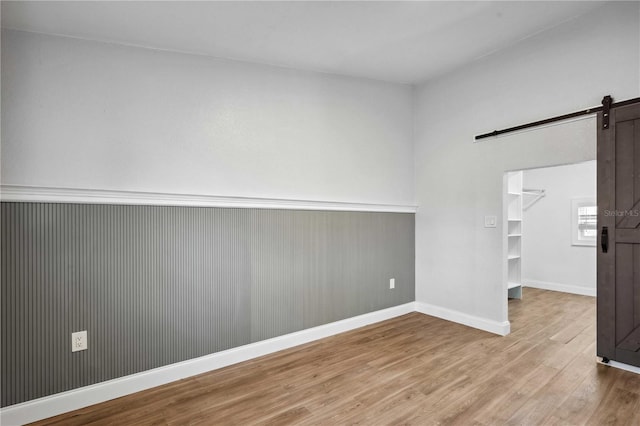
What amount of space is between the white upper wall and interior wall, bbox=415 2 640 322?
0.75 meters

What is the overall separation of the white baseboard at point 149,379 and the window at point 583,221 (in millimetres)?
4273

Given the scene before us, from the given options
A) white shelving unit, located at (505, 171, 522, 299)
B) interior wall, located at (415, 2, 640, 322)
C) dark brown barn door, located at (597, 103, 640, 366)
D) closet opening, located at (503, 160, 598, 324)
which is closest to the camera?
dark brown barn door, located at (597, 103, 640, 366)

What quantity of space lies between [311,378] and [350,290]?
1.24 meters

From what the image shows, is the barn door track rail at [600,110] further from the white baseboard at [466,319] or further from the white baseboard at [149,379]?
the white baseboard at [149,379]

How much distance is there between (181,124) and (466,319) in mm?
3557

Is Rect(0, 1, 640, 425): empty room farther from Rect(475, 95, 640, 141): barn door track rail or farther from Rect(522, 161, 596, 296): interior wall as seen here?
Rect(522, 161, 596, 296): interior wall

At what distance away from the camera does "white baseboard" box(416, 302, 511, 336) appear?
3.38 meters

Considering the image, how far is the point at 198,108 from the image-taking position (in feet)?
→ 9.08

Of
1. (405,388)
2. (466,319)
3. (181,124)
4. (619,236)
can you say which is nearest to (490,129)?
(619,236)

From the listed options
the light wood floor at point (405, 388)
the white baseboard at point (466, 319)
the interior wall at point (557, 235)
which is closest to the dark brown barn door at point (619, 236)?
the light wood floor at point (405, 388)

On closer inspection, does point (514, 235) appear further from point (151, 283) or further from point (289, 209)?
point (151, 283)

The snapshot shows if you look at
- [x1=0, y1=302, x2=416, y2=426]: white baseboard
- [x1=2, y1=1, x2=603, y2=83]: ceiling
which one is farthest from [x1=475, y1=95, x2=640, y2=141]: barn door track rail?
[x1=0, y1=302, x2=416, y2=426]: white baseboard

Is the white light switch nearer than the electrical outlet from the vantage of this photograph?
No

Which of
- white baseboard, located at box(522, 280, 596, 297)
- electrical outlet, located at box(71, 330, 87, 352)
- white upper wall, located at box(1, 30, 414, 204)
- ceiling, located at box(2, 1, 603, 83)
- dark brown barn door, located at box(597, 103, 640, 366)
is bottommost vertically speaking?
white baseboard, located at box(522, 280, 596, 297)
